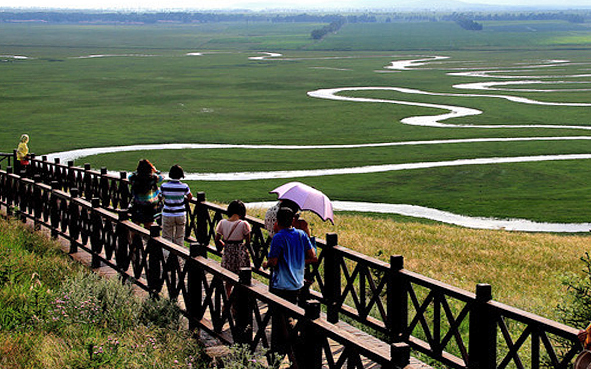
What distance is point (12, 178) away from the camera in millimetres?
19266

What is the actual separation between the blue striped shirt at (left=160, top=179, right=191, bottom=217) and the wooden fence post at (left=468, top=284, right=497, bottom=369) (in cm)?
637

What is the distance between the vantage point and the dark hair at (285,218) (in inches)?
354

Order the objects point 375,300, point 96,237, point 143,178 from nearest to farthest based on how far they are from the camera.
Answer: point 375,300 → point 96,237 → point 143,178

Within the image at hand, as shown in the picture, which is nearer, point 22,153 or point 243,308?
point 243,308

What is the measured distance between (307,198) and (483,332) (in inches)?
113

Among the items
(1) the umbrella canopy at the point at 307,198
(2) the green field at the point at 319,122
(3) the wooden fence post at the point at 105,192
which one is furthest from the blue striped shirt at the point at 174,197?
(2) the green field at the point at 319,122

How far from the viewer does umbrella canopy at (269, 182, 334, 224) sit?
33.0ft

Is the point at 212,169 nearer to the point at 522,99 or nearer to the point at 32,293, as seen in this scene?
the point at 32,293

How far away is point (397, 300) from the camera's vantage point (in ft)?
32.6

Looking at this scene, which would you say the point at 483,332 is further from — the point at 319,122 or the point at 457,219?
the point at 319,122

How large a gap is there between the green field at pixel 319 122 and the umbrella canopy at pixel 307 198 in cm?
2081

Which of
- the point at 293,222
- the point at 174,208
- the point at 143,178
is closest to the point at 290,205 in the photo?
the point at 293,222

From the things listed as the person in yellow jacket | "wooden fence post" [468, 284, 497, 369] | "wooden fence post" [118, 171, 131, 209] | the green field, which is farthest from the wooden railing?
the green field

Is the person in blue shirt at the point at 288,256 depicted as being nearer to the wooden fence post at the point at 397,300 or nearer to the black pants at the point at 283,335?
the black pants at the point at 283,335
